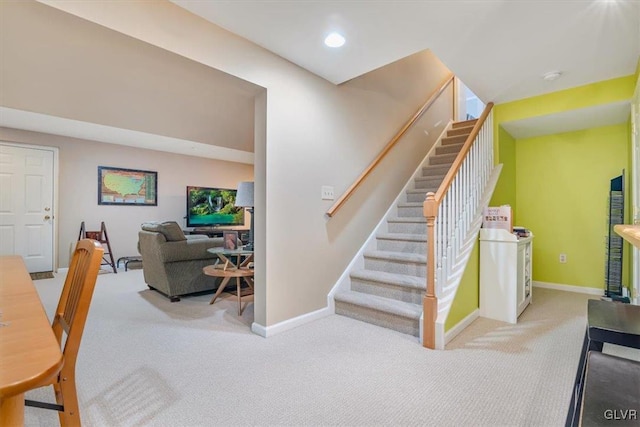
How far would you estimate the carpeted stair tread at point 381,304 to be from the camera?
→ 2432 millimetres

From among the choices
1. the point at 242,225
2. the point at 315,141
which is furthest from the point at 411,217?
the point at 242,225

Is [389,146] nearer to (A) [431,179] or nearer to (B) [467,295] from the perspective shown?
(A) [431,179]

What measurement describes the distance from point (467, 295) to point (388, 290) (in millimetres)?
663

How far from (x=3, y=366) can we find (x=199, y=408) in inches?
44.5

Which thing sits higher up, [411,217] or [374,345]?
[411,217]

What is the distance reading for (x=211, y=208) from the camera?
6.78 meters

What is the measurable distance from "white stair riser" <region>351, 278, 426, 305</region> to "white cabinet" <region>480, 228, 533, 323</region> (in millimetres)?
730

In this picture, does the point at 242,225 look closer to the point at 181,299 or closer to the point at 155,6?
the point at 181,299

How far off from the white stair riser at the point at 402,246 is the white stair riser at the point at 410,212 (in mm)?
495

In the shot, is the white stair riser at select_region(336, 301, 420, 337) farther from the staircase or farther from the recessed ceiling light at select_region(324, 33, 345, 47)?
the recessed ceiling light at select_region(324, 33, 345, 47)

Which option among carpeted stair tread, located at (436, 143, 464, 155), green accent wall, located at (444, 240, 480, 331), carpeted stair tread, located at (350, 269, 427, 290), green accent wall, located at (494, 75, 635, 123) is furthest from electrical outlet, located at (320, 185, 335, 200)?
carpeted stair tread, located at (436, 143, 464, 155)

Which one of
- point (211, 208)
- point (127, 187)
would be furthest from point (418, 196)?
point (127, 187)

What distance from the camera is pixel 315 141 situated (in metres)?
2.78

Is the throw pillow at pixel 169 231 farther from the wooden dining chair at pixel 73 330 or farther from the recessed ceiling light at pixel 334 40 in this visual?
the recessed ceiling light at pixel 334 40
